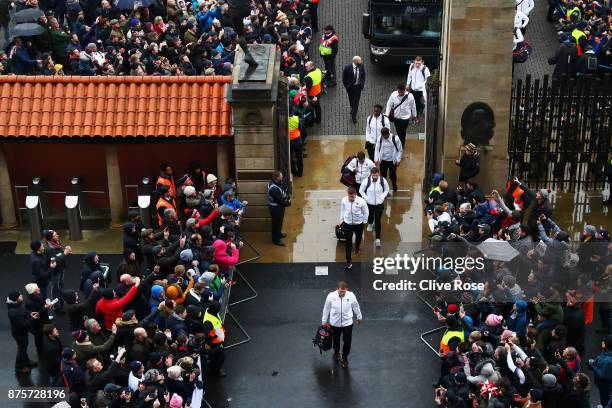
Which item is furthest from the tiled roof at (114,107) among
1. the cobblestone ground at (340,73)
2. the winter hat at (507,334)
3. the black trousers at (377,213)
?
the winter hat at (507,334)

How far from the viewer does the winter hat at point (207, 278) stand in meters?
17.2

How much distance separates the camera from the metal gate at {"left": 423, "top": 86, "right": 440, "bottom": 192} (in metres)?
23.0

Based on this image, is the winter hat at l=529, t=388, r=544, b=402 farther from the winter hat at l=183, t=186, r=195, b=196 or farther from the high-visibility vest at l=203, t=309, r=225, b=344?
the winter hat at l=183, t=186, r=195, b=196

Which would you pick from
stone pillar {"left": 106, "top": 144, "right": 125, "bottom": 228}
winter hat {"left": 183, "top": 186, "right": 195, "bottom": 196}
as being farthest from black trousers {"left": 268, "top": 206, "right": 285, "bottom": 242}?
stone pillar {"left": 106, "top": 144, "right": 125, "bottom": 228}

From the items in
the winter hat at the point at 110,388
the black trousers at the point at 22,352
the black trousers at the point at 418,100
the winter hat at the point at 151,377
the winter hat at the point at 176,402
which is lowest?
the black trousers at the point at 22,352

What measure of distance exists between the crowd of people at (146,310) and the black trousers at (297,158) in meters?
3.49

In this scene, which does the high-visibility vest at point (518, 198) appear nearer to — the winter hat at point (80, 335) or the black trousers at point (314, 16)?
the winter hat at point (80, 335)

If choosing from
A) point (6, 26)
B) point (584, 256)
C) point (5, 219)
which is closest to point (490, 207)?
point (584, 256)

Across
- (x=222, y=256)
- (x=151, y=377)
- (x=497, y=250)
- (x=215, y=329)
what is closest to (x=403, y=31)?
(x=497, y=250)

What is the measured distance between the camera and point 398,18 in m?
30.2

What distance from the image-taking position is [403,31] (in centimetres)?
3034

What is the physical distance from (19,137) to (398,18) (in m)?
12.7

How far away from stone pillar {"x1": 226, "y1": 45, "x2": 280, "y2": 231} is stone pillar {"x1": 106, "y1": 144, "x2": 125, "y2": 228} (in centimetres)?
261

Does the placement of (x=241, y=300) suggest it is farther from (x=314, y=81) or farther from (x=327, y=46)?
(x=327, y=46)
